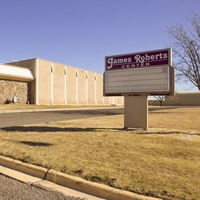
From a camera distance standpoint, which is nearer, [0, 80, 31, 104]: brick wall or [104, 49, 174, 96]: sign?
[104, 49, 174, 96]: sign

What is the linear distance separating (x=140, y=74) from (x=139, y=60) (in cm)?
59

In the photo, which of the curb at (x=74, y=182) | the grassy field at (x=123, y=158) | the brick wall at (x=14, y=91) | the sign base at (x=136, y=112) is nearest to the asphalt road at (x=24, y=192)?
the curb at (x=74, y=182)

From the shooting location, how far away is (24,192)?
485 cm

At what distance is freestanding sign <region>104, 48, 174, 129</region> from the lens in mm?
10906

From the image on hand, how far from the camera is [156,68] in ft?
36.4

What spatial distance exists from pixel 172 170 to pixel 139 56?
693 centimetres

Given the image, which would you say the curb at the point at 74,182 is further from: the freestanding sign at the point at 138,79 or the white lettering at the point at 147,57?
the white lettering at the point at 147,57

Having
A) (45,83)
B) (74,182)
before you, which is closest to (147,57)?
(74,182)

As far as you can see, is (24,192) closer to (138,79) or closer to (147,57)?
(138,79)

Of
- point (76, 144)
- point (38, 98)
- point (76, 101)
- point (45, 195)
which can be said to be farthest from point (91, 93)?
point (45, 195)

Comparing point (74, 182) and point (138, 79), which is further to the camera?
point (138, 79)

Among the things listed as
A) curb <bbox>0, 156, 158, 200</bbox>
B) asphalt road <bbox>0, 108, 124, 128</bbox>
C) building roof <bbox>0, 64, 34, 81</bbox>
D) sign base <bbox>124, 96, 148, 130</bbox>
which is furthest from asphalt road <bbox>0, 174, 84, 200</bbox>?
building roof <bbox>0, 64, 34, 81</bbox>

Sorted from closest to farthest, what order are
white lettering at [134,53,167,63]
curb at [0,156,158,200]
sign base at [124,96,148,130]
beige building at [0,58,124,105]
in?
curb at [0,156,158,200] < white lettering at [134,53,167,63] < sign base at [124,96,148,130] < beige building at [0,58,124,105]

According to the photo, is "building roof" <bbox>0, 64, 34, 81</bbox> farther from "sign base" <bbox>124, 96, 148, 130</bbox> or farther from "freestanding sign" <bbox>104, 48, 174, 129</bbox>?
"sign base" <bbox>124, 96, 148, 130</bbox>
